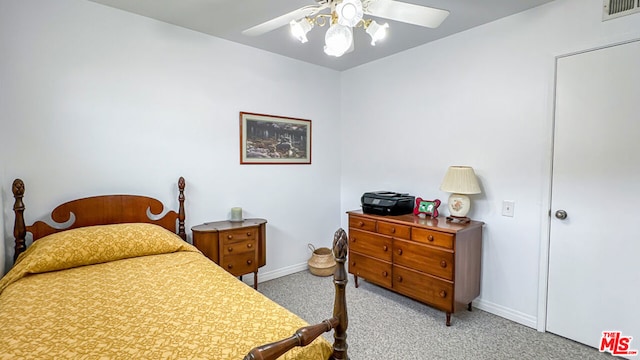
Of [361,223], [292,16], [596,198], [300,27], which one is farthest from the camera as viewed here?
[361,223]

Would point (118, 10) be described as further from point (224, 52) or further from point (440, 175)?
point (440, 175)

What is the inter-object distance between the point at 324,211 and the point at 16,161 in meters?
2.95

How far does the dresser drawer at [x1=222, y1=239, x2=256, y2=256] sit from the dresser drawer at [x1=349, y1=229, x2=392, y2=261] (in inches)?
41.3

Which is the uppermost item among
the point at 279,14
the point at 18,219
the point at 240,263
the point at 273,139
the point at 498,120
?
the point at 279,14

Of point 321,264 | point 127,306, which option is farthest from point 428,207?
point 127,306

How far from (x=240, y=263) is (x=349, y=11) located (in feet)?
7.68

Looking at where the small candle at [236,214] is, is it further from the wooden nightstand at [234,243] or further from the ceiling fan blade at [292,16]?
the ceiling fan blade at [292,16]

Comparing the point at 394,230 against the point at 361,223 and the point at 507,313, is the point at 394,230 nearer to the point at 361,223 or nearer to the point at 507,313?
the point at 361,223

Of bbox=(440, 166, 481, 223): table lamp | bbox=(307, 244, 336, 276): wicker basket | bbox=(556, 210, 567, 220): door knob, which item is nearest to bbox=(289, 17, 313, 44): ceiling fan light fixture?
bbox=(440, 166, 481, 223): table lamp

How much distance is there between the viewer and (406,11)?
5.40ft

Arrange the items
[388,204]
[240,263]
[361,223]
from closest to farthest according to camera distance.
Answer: [240,263] → [388,204] → [361,223]

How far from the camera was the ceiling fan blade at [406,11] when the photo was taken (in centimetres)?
160

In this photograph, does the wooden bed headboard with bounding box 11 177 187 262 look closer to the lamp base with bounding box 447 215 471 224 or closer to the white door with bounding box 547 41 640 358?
the lamp base with bounding box 447 215 471 224

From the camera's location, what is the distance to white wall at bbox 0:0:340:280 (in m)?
2.21
